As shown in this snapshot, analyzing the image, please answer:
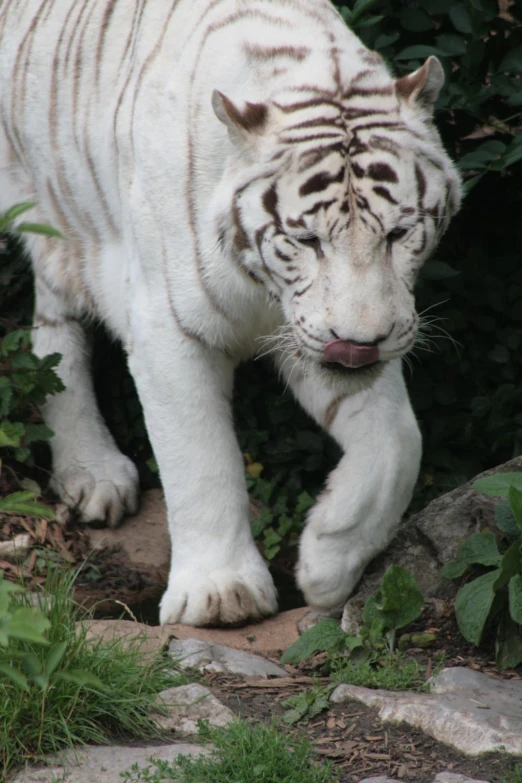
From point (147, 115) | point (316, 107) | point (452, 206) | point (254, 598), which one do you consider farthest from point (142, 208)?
point (254, 598)

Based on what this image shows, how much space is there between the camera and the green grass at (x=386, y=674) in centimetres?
282

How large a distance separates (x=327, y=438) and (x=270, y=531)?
52cm

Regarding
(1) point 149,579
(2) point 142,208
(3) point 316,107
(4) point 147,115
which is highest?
(3) point 316,107

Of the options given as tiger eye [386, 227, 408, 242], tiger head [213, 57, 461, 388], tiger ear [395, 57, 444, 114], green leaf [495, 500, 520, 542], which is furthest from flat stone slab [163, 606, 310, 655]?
tiger ear [395, 57, 444, 114]

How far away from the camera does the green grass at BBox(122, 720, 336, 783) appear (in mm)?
2346

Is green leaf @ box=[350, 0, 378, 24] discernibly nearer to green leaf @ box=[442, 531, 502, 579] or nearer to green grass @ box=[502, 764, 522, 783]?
green leaf @ box=[442, 531, 502, 579]

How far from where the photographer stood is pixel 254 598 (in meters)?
3.52

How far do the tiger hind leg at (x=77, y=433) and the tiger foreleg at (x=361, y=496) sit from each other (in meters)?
1.26

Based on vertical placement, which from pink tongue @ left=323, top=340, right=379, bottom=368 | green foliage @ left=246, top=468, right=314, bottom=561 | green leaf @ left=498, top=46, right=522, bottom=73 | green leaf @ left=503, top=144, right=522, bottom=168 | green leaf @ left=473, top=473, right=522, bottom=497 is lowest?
green foliage @ left=246, top=468, right=314, bottom=561

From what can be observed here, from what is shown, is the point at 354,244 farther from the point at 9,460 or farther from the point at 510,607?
the point at 9,460

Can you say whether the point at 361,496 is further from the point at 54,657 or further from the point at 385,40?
the point at 385,40

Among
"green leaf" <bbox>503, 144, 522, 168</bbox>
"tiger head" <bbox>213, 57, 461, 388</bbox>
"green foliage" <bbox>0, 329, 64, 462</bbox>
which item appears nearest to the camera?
"tiger head" <bbox>213, 57, 461, 388</bbox>

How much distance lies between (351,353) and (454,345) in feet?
5.98

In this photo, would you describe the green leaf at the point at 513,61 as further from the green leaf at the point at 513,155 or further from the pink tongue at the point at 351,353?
the pink tongue at the point at 351,353
